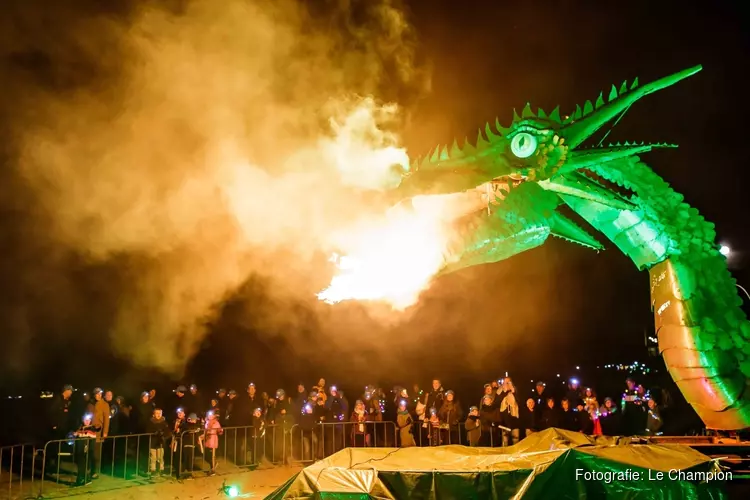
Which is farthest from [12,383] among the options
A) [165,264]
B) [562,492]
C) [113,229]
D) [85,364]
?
[562,492]

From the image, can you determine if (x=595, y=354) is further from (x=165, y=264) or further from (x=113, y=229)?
(x=113, y=229)

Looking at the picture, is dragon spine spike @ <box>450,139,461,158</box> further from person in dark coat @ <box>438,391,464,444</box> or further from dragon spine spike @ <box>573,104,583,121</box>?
person in dark coat @ <box>438,391,464,444</box>

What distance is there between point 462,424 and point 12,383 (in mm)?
10345

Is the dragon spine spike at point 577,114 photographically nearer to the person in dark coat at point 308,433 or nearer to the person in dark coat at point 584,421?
the person in dark coat at point 584,421

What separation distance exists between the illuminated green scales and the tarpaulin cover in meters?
0.94

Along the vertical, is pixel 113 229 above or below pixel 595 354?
above

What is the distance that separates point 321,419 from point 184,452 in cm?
270

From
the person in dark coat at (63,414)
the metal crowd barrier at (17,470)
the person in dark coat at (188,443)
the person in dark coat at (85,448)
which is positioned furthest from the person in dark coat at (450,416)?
the metal crowd barrier at (17,470)

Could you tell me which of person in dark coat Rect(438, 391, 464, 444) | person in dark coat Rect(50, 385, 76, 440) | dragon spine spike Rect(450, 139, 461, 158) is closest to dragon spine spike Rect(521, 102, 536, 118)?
dragon spine spike Rect(450, 139, 461, 158)

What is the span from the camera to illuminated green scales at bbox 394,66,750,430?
625cm

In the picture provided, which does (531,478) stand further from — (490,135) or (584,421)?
(584,421)

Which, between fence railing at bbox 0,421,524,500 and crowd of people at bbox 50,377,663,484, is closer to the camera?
fence railing at bbox 0,421,524,500

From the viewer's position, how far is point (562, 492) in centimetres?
558

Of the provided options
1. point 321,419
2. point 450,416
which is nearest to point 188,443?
point 321,419
